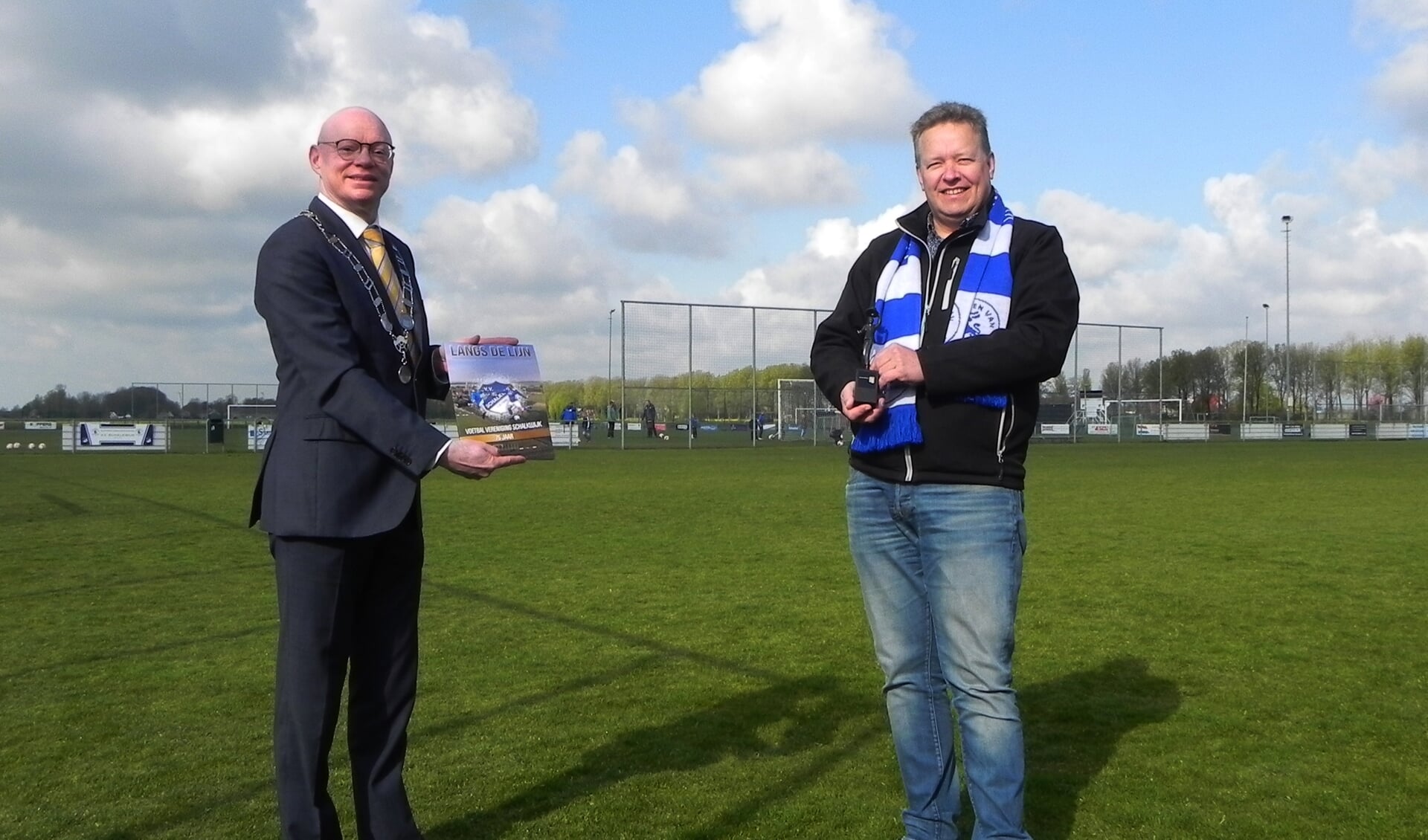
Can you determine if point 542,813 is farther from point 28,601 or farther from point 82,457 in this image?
point 82,457

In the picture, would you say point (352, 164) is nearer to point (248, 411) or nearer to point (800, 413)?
point (248, 411)

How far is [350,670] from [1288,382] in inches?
2971

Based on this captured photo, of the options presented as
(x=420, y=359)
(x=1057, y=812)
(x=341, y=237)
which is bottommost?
(x=1057, y=812)

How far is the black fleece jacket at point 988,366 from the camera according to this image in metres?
2.89

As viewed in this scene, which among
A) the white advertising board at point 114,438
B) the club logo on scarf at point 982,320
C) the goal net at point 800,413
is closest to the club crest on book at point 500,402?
the club logo on scarf at point 982,320

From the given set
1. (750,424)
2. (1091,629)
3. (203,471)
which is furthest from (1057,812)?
(750,424)

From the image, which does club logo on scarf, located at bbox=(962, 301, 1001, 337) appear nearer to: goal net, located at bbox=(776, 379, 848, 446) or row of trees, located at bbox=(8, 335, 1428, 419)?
row of trees, located at bbox=(8, 335, 1428, 419)

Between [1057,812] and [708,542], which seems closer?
[1057,812]

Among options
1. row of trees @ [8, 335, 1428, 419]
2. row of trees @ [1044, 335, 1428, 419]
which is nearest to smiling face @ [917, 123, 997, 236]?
row of trees @ [8, 335, 1428, 419]

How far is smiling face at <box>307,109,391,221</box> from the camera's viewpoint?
2.90 meters

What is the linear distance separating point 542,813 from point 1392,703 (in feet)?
11.7

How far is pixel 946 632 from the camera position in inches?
121

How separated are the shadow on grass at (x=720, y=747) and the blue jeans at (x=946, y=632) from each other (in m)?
0.75

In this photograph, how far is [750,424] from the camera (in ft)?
140
